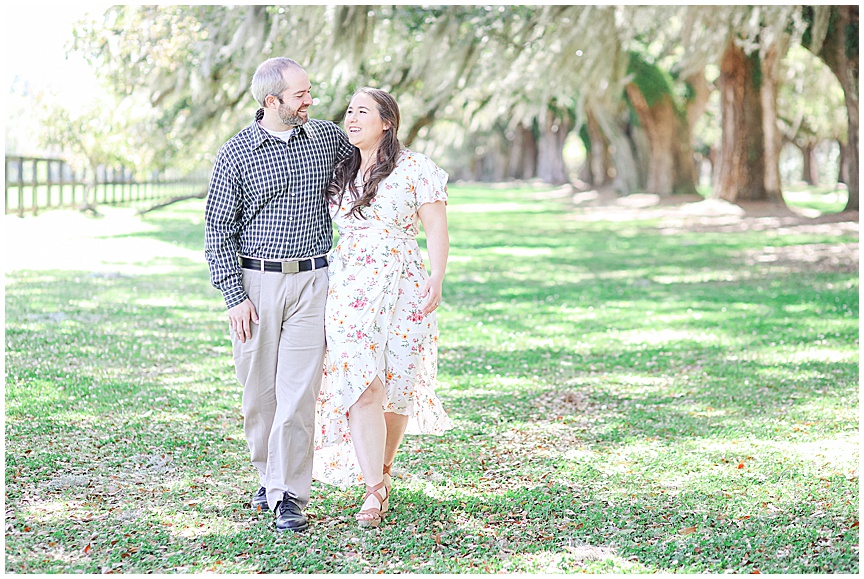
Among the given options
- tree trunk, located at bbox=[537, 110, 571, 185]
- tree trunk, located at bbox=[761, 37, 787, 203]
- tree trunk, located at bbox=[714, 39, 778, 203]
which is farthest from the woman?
tree trunk, located at bbox=[537, 110, 571, 185]

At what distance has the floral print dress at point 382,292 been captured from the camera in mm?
3816

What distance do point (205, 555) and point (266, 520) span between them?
383 millimetres

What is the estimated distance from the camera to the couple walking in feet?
12.3

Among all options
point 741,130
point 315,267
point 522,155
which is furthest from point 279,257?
point 522,155

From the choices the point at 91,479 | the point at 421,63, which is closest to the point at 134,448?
the point at 91,479

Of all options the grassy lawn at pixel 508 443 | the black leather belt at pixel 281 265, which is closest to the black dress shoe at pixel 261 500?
the grassy lawn at pixel 508 443

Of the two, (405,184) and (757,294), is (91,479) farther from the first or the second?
(757,294)

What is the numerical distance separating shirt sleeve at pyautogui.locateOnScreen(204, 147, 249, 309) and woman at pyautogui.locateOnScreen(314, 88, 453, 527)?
1.14ft

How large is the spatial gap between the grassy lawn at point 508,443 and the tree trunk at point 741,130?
37.5 feet

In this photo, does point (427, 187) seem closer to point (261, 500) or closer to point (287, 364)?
point (287, 364)

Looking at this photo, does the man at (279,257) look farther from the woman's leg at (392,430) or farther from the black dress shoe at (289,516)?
the woman's leg at (392,430)

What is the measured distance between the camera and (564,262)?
45.0 feet

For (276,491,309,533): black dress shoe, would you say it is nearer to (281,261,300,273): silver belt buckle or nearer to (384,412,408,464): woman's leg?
(384,412,408,464): woman's leg

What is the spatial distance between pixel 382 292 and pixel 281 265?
38 cm
